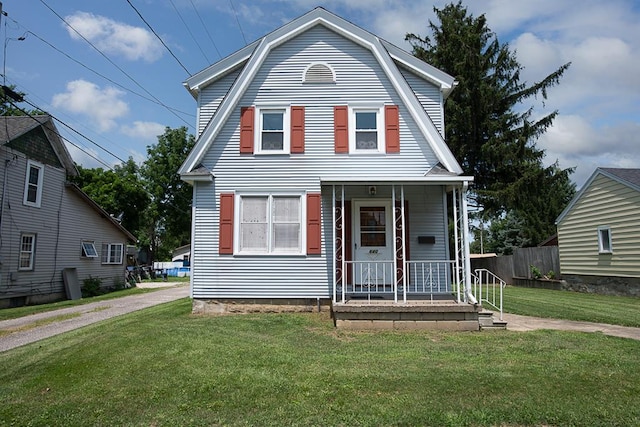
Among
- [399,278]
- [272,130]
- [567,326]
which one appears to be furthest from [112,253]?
[567,326]

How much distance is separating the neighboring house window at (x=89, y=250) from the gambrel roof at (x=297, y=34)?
1230 centimetres

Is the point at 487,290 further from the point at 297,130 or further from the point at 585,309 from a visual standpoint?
the point at 297,130

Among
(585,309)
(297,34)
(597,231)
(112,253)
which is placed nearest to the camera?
(297,34)

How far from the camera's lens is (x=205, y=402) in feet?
15.1

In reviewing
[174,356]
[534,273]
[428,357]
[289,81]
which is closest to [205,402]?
[174,356]

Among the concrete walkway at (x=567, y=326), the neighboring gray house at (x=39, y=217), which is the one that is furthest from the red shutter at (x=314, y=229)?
the neighboring gray house at (x=39, y=217)

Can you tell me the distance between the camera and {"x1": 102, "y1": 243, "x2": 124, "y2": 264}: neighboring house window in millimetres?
22016

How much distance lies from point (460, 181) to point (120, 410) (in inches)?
303

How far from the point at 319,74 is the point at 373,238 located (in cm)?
456

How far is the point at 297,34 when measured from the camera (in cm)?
1119

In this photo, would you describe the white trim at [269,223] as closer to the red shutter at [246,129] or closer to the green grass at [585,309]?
the red shutter at [246,129]

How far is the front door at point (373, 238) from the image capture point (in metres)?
10.6

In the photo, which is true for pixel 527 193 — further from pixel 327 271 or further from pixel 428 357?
pixel 428 357

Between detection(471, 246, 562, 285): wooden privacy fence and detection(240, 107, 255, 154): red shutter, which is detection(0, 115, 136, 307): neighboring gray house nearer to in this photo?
detection(240, 107, 255, 154): red shutter
